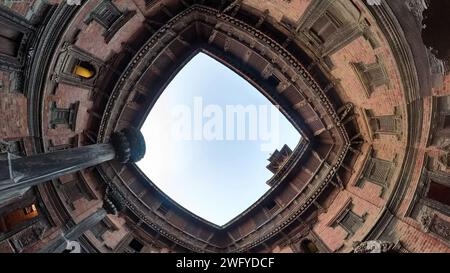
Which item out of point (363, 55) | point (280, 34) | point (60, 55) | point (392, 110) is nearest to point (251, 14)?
point (280, 34)

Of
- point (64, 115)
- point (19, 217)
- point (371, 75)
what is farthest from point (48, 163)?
point (371, 75)

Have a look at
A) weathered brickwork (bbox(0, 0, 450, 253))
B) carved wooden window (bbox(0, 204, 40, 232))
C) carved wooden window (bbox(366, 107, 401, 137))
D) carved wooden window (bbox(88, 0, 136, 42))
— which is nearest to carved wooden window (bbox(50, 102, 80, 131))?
weathered brickwork (bbox(0, 0, 450, 253))

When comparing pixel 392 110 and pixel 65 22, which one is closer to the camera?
pixel 65 22

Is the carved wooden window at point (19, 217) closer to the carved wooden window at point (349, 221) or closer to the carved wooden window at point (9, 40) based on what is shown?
the carved wooden window at point (9, 40)

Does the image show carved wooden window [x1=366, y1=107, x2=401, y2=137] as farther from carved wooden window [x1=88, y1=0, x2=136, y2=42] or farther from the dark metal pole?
carved wooden window [x1=88, y1=0, x2=136, y2=42]

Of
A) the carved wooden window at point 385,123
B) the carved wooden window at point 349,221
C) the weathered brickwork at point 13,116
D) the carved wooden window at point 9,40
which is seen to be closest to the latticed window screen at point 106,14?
the carved wooden window at point 9,40

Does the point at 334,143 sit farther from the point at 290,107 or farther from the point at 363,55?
the point at 363,55
